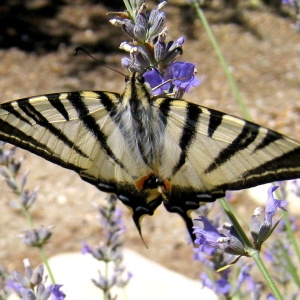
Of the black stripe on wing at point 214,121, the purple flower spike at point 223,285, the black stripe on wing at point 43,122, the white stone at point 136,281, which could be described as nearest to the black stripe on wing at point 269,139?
the black stripe on wing at point 214,121

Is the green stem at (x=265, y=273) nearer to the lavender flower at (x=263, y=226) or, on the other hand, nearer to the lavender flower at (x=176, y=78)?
the lavender flower at (x=263, y=226)

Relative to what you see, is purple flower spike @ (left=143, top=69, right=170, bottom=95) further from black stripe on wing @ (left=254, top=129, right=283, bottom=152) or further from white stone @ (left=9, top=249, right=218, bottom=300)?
white stone @ (left=9, top=249, right=218, bottom=300)

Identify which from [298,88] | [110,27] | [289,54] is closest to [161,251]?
[298,88]

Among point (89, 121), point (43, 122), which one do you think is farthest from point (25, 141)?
point (89, 121)

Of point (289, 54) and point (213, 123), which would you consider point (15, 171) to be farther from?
point (289, 54)

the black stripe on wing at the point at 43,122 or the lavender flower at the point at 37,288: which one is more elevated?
the black stripe on wing at the point at 43,122

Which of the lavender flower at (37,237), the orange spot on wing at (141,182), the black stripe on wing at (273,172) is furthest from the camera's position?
the lavender flower at (37,237)

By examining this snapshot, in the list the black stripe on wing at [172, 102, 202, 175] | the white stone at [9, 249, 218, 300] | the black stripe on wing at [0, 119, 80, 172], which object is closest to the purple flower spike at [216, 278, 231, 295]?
the black stripe on wing at [172, 102, 202, 175]
